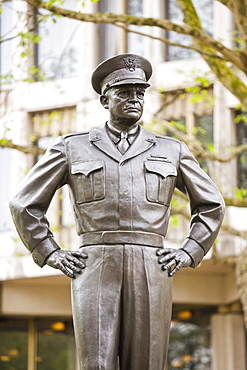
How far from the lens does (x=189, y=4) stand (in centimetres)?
1259

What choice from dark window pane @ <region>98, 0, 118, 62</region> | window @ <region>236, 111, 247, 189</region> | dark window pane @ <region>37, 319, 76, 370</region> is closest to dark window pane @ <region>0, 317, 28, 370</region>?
dark window pane @ <region>37, 319, 76, 370</region>

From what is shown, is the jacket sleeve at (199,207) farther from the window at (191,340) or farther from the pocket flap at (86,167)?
the window at (191,340)

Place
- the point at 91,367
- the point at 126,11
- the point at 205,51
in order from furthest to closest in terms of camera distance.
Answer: the point at 126,11 < the point at 205,51 < the point at 91,367

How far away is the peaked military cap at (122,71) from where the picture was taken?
6297mm

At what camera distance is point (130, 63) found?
6.38 meters

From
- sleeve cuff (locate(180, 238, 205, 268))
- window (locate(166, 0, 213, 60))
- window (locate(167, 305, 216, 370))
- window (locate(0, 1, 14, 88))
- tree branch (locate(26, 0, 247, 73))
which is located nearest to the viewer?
sleeve cuff (locate(180, 238, 205, 268))

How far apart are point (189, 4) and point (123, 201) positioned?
693 cm

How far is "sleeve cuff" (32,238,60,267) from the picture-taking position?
6.14 meters

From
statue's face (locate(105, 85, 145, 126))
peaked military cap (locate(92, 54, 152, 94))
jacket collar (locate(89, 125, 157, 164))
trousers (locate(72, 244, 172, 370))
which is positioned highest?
peaked military cap (locate(92, 54, 152, 94))

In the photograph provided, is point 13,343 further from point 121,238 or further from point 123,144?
point 121,238

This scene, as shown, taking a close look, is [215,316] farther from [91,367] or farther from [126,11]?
[91,367]

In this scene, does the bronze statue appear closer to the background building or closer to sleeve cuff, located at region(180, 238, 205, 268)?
sleeve cuff, located at region(180, 238, 205, 268)

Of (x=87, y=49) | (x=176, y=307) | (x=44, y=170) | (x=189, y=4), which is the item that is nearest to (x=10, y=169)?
(x=87, y=49)

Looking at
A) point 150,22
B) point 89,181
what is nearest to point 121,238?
point 89,181
